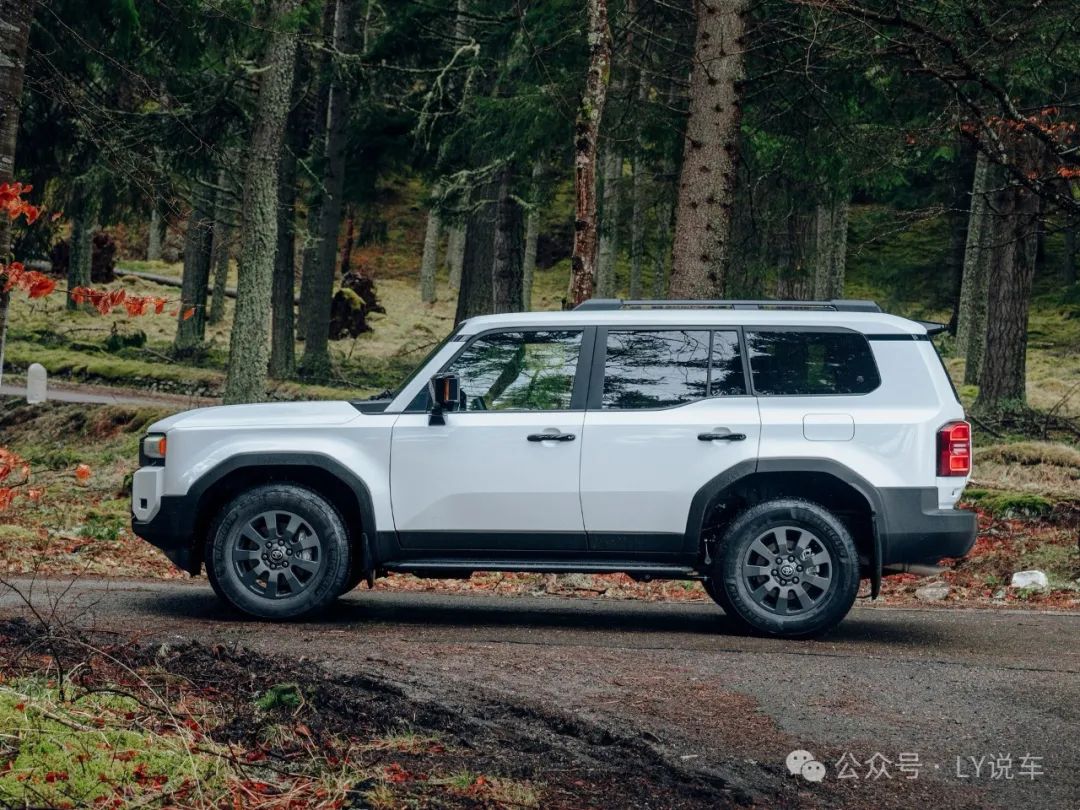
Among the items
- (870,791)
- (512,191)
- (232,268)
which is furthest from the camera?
(232,268)

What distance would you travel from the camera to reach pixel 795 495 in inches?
327

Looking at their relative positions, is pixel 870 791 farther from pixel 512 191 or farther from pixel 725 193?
pixel 512 191

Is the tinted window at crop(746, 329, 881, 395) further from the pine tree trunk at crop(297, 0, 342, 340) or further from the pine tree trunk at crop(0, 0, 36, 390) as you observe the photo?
the pine tree trunk at crop(297, 0, 342, 340)

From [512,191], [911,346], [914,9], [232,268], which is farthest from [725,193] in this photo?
[232,268]

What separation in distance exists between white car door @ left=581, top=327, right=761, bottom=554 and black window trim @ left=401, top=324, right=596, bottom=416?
0.10 meters

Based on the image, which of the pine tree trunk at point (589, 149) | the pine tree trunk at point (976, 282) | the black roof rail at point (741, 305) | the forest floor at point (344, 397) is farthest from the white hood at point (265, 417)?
the pine tree trunk at point (976, 282)

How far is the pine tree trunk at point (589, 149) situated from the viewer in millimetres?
12914

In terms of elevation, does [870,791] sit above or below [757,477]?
below

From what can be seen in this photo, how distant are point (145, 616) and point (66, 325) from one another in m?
29.6

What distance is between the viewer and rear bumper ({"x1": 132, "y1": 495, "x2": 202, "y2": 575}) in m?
8.32

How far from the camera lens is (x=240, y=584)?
8281mm

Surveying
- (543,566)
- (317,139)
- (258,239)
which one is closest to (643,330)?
(543,566)

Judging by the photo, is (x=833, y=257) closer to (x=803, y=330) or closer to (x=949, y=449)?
(x=803, y=330)

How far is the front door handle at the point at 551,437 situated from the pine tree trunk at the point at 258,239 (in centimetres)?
1003
